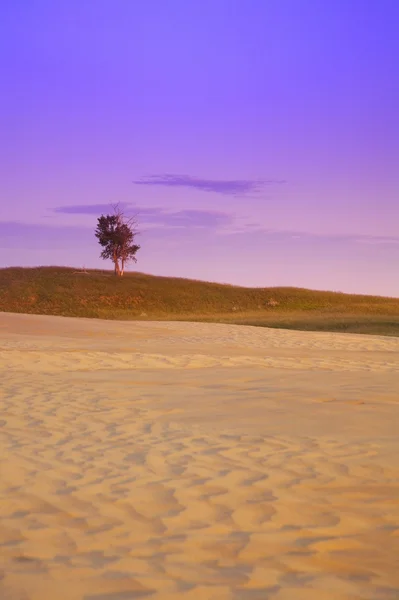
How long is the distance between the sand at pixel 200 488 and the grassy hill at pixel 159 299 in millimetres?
35635

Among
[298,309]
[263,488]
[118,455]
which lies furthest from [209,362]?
[298,309]

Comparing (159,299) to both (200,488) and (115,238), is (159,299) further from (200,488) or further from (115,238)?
(200,488)

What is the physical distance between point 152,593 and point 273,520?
4.63 ft

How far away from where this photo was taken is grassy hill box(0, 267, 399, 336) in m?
51.8

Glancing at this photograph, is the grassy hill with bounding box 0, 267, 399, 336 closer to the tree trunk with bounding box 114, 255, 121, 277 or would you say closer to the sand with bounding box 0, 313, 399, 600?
the tree trunk with bounding box 114, 255, 121, 277

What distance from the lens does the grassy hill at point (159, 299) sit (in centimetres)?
5175

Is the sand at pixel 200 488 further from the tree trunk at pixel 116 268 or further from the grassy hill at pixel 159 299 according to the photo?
the tree trunk at pixel 116 268

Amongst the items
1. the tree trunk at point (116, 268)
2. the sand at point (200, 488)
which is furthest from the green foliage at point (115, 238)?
the sand at point (200, 488)

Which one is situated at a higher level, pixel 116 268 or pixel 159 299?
pixel 116 268

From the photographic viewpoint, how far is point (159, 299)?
195 ft

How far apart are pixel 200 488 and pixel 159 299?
5397 centimetres

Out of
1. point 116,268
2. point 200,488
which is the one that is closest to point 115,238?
point 116,268

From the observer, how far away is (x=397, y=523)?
4.63 meters

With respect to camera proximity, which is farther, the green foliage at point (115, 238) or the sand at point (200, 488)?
the green foliage at point (115, 238)
